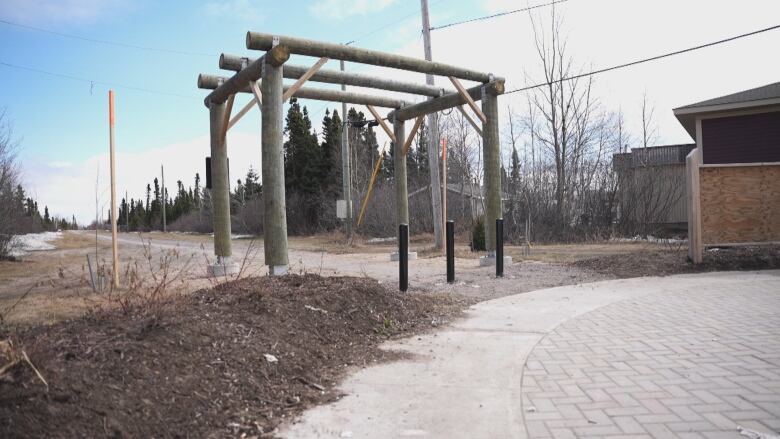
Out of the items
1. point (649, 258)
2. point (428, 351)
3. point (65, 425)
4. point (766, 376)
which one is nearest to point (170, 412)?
point (65, 425)

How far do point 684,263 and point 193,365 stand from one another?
1004 cm

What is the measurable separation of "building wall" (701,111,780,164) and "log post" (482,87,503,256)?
9203mm

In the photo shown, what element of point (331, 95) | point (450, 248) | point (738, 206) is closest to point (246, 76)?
point (331, 95)

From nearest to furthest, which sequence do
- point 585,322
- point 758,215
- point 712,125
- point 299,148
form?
point 585,322, point 758,215, point 712,125, point 299,148

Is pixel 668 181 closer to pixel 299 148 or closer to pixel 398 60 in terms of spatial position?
pixel 398 60

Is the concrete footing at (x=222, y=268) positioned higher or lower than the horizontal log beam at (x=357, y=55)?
lower

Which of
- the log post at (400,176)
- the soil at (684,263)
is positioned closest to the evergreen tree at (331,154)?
the log post at (400,176)

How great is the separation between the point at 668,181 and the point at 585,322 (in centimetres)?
2019

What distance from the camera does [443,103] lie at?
12.5 metres

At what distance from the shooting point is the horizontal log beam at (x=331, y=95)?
1080 centimetres

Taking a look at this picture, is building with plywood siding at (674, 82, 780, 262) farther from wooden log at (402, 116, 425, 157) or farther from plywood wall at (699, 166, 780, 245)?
wooden log at (402, 116, 425, 157)

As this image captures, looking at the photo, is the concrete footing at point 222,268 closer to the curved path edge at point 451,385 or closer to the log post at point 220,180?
the log post at point 220,180

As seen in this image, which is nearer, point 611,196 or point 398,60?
point 398,60

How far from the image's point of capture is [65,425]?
2623mm
